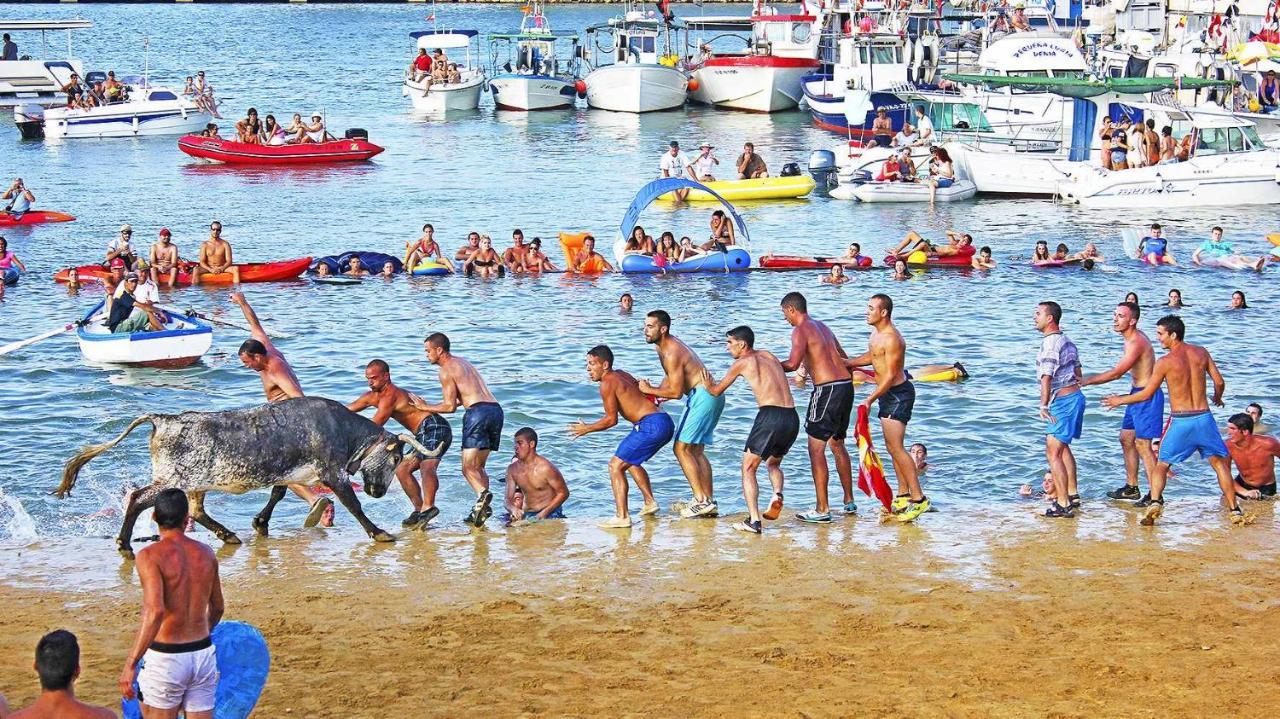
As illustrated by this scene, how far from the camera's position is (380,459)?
463 inches

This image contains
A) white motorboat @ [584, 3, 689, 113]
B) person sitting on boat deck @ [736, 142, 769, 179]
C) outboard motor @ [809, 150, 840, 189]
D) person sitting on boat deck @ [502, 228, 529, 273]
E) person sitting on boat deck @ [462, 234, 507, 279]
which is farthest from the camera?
white motorboat @ [584, 3, 689, 113]

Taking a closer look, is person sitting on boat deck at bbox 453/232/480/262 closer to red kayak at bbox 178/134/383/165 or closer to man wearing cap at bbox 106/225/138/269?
man wearing cap at bbox 106/225/138/269

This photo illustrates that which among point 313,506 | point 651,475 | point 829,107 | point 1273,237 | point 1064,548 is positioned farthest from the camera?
point 829,107

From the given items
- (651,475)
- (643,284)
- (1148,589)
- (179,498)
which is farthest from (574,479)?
(643,284)

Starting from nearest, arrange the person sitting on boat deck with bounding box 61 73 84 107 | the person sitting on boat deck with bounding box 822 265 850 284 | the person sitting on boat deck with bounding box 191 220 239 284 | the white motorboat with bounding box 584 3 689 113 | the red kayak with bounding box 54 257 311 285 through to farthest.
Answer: the red kayak with bounding box 54 257 311 285
the person sitting on boat deck with bounding box 191 220 239 284
the person sitting on boat deck with bounding box 822 265 850 284
the person sitting on boat deck with bounding box 61 73 84 107
the white motorboat with bounding box 584 3 689 113

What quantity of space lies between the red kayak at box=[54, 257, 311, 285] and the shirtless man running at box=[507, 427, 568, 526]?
1494cm

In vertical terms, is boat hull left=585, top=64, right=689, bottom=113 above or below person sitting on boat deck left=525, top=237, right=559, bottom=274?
above

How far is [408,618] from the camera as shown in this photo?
988 centimetres

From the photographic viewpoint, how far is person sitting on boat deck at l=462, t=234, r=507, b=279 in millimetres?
27500

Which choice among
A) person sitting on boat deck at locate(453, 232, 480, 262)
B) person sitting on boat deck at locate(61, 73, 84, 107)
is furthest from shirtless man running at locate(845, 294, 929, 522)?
person sitting on boat deck at locate(61, 73, 84, 107)

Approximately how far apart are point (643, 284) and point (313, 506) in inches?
585

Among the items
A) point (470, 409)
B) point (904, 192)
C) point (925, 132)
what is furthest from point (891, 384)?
point (925, 132)

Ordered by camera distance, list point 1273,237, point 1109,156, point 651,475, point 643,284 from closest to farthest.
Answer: point 651,475
point 643,284
point 1273,237
point 1109,156

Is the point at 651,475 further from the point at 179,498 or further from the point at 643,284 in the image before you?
the point at 643,284
